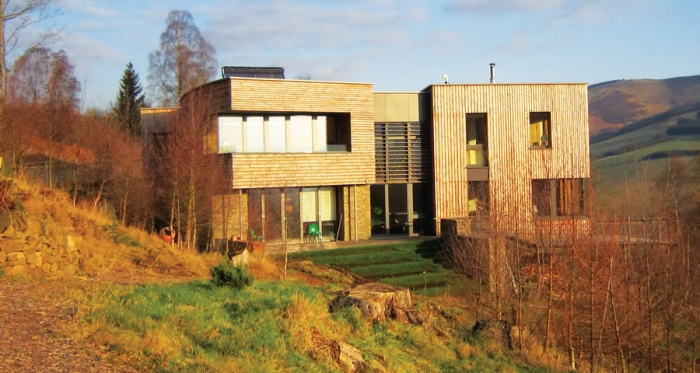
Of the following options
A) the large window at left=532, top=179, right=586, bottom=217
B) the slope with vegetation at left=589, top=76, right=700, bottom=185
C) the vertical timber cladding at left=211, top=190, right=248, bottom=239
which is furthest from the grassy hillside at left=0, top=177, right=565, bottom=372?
the slope with vegetation at left=589, top=76, right=700, bottom=185

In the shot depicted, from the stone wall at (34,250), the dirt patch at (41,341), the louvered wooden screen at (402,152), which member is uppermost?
the louvered wooden screen at (402,152)

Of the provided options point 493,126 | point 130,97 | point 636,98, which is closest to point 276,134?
point 493,126

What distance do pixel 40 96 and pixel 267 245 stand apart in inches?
841

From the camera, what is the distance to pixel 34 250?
13.4m

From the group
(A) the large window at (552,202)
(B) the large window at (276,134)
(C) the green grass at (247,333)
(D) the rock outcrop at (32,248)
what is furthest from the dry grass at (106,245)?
(A) the large window at (552,202)

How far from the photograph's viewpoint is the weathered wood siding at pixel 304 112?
2438 centimetres

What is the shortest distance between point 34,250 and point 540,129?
72.1ft

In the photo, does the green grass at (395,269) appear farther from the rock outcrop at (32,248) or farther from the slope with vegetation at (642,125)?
the rock outcrop at (32,248)

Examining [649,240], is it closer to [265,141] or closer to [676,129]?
[265,141]

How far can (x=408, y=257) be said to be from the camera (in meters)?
24.4

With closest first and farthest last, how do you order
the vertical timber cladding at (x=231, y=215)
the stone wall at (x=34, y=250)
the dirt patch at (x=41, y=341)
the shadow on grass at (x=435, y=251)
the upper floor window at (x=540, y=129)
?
the dirt patch at (x=41, y=341) → the stone wall at (x=34, y=250) → the shadow on grass at (x=435, y=251) → the vertical timber cladding at (x=231, y=215) → the upper floor window at (x=540, y=129)

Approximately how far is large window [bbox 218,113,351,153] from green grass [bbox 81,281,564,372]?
12.0 meters

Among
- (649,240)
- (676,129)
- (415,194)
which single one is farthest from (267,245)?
(676,129)

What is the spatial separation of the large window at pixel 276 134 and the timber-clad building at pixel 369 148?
39 mm
